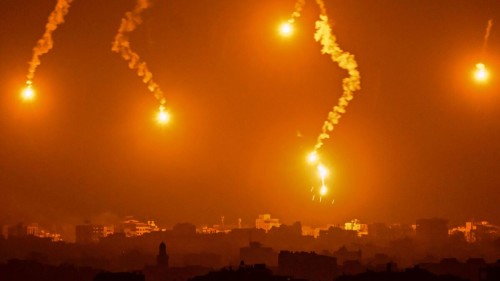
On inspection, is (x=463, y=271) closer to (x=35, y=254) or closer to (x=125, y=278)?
(x=125, y=278)

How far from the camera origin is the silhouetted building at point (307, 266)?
325 ft

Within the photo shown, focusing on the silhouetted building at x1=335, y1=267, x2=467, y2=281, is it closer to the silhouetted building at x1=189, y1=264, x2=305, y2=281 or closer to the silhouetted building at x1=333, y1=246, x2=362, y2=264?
the silhouetted building at x1=189, y1=264, x2=305, y2=281

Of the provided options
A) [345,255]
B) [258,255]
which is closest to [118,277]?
[258,255]

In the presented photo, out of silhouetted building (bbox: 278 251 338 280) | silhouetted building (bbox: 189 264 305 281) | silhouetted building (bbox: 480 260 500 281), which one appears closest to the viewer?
silhouetted building (bbox: 480 260 500 281)

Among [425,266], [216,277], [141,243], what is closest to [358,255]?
[425,266]

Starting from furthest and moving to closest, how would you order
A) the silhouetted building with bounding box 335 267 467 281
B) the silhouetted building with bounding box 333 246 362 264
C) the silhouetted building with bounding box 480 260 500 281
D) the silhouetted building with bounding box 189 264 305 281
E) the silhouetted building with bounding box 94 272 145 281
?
the silhouetted building with bounding box 333 246 362 264, the silhouetted building with bounding box 189 264 305 281, the silhouetted building with bounding box 94 272 145 281, the silhouetted building with bounding box 335 267 467 281, the silhouetted building with bounding box 480 260 500 281

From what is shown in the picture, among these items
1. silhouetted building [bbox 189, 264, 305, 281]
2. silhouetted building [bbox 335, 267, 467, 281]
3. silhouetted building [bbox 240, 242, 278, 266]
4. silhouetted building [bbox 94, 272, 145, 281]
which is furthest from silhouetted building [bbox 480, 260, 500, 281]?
silhouetted building [bbox 240, 242, 278, 266]

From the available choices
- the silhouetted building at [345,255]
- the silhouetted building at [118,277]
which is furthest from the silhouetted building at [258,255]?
the silhouetted building at [118,277]

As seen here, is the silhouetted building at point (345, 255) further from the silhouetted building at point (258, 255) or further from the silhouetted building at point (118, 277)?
the silhouetted building at point (118, 277)

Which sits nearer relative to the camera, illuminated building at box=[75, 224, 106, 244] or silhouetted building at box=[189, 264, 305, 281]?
silhouetted building at box=[189, 264, 305, 281]

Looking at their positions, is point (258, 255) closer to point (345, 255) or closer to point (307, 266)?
point (345, 255)

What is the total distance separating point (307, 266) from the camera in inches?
3944

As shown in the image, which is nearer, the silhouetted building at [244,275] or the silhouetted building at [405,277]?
the silhouetted building at [405,277]

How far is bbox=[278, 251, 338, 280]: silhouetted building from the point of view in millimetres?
99062
